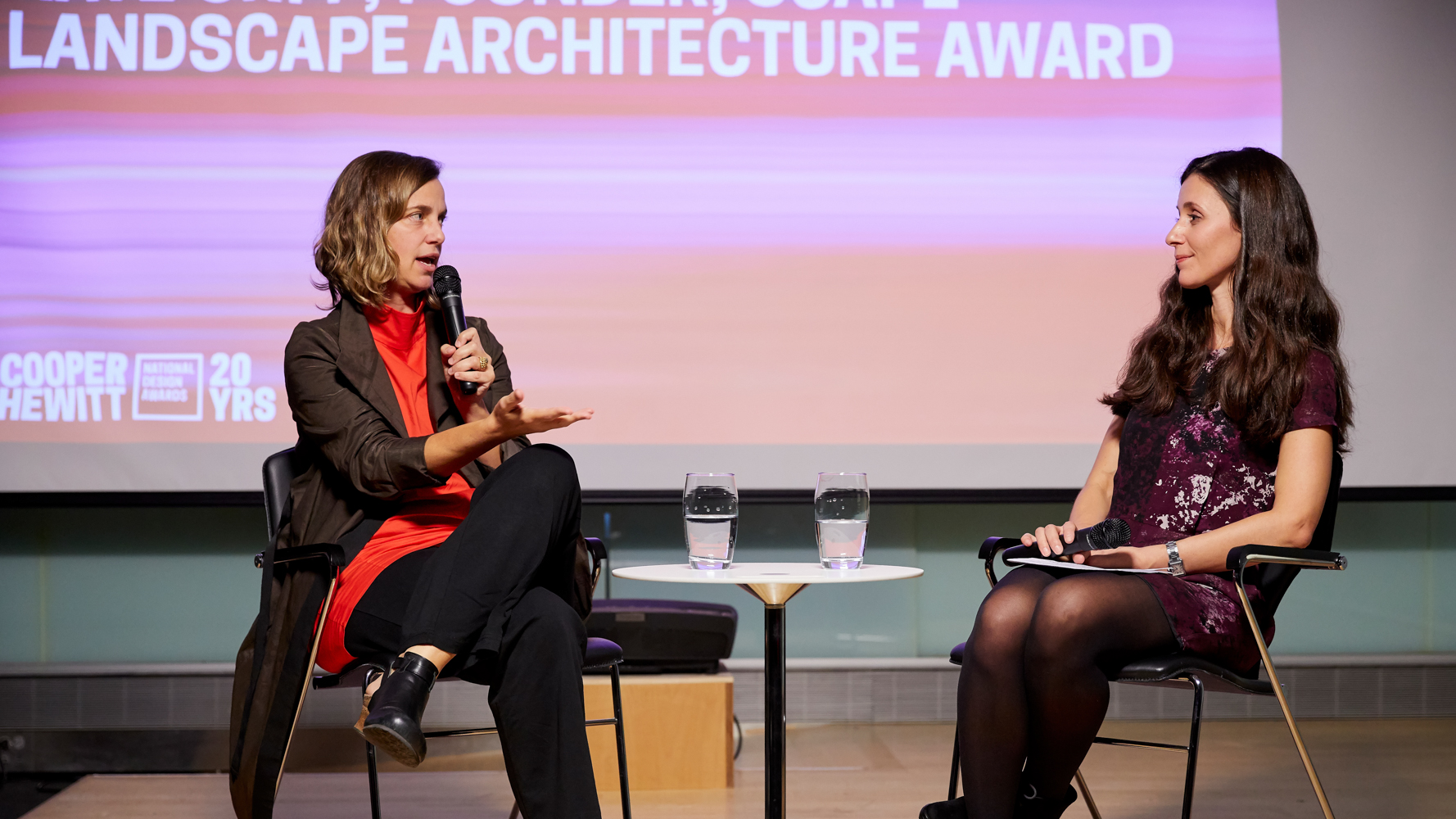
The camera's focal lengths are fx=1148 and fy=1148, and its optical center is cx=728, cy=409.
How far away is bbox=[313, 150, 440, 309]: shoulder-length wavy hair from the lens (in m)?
1.92

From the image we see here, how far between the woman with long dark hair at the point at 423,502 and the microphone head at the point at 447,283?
0.08 m

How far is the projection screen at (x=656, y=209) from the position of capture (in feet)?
10.3

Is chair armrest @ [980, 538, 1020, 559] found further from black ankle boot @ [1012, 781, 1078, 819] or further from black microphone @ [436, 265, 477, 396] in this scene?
black microphone @ [436, 265, 477, 396]

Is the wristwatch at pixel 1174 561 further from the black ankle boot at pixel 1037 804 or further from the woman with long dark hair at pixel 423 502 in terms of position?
the woman with long dark hair at pixel 423 502

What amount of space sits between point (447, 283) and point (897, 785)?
1.56m

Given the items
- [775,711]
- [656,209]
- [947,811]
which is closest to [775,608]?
[775,711]

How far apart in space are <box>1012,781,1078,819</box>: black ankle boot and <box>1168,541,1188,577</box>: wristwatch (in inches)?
14.1

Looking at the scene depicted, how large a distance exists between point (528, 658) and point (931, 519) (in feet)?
6.78

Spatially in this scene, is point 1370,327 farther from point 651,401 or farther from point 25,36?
point 25,36

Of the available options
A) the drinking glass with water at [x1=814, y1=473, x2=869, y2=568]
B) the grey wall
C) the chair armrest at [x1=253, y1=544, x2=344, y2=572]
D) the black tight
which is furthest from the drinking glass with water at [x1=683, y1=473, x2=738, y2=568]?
the grey wall

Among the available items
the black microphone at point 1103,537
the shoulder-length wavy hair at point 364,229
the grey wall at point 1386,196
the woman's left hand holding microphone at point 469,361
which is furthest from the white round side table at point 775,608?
the grey wall at point 1386,196

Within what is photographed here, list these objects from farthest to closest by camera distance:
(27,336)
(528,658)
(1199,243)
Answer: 1. (27,336)
2. (1199,243)
3. (528,658)

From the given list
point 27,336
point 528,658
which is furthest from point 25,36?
point 528,658

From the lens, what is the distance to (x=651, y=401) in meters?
3.22
